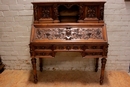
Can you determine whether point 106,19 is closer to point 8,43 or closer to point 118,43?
point 118,43

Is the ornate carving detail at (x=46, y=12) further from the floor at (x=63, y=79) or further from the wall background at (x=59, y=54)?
the floor at (x=63, y=79)

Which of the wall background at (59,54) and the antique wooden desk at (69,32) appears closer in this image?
the antique wooden desk at (69,32)

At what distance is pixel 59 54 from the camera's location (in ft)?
7.66

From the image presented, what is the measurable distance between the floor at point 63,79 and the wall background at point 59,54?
121mm

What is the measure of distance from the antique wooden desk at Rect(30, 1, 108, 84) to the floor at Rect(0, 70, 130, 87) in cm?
47

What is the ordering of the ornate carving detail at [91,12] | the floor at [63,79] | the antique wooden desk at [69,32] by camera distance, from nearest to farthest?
the antique wooden desk at [69,32] < the ornate carving detail at [91,12] < the floor at [63,79]

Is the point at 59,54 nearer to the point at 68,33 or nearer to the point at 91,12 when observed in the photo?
the point at 68,33

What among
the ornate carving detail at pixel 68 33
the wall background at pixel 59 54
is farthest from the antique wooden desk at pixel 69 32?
the wall background at pixel 59 54

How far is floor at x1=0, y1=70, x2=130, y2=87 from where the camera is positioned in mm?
1976

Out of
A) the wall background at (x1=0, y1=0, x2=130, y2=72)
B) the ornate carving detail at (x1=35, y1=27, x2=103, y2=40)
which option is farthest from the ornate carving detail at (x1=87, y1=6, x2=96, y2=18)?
the wall background at (x1=0, y1=0, x2=130, y2=72)

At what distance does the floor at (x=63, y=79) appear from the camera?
1.98 metres

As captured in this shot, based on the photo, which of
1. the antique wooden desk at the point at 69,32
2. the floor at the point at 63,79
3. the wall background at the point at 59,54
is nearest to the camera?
the antique wooden desk at the point at 69,32

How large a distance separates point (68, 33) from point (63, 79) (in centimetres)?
83

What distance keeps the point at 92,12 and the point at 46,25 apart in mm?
695
